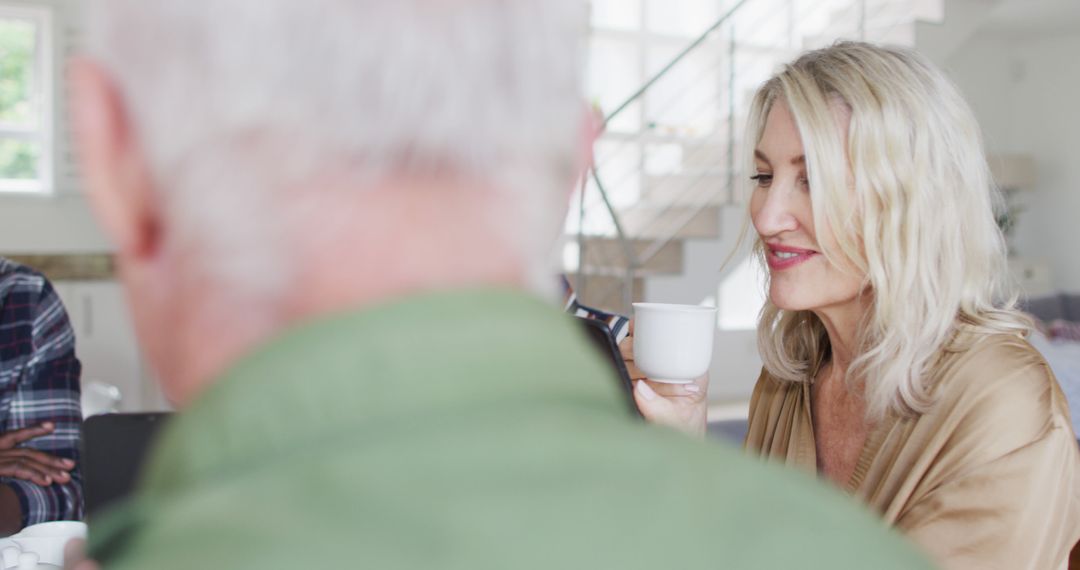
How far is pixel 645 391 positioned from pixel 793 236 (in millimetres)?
311

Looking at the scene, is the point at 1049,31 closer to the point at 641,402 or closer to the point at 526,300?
the point at 641,402

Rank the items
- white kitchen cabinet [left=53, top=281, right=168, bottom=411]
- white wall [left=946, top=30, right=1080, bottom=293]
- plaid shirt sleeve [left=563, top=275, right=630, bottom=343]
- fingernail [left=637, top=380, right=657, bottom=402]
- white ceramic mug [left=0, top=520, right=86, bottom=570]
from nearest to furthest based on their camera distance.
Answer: white ceramic mug [left=0, top=520, right=86, bottom=570], fingernail [left=637, top=380, right=657, bottom=402], plaid shirt sleeve [left=563, top=275, right=630, bottom=343], white kitchen cabinet [left=53, top=281, right=168, bottom=411], white wall [left=946, top=30, right=1080, bottom=293]

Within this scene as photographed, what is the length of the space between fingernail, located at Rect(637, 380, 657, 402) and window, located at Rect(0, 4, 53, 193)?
15.6ft

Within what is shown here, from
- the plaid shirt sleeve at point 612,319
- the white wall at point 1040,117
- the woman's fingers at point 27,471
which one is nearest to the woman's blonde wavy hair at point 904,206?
the plaid shirt sleeve at point 612,319

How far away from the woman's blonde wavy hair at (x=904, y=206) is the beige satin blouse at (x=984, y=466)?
51 millimetres

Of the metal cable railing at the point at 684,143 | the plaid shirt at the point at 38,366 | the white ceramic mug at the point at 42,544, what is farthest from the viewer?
the metal cable railing at the point at 684,143

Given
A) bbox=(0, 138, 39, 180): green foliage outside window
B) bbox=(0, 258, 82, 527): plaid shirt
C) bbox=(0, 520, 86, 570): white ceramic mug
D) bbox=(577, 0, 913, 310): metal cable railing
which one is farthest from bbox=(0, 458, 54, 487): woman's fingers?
bbox=(0, 138, 39, 180): green foliage outside window

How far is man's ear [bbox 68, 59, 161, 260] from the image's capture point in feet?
1.45

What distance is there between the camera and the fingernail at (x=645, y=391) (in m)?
1.38

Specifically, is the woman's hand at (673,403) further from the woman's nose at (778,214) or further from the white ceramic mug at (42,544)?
the white ceramic mug at (42,544)

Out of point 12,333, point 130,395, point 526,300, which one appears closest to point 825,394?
point 526,300

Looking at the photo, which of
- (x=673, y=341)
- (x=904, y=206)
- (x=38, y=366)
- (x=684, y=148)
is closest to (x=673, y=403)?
(x=673, y=341)

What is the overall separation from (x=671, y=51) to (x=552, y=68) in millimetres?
7585

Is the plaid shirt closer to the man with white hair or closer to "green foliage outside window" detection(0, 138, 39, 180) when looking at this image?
the man with white hair
